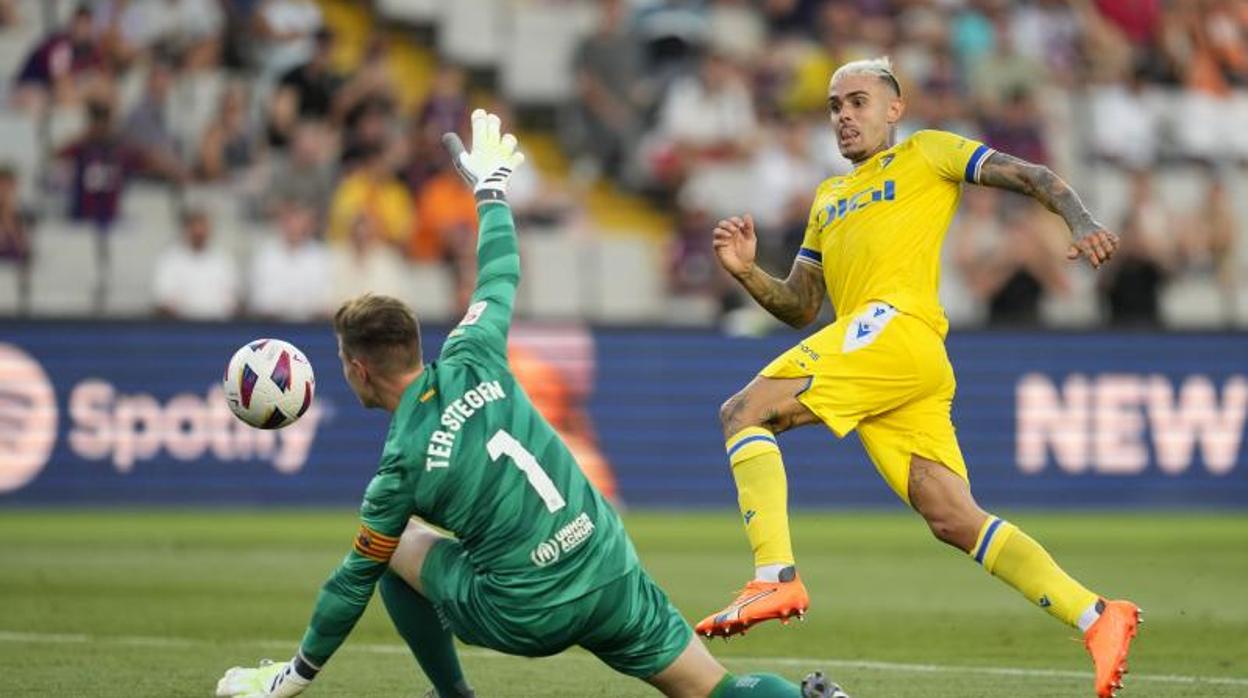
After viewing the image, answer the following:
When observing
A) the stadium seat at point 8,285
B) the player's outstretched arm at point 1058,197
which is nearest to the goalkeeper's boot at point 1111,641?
the player's outstretched arm at point 1058,197

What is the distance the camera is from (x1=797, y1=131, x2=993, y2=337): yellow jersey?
8617 millimetres

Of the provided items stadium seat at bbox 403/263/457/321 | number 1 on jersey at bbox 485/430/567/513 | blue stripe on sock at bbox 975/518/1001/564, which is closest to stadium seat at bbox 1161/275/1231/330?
stadium seat at bbox 403/263/457/321

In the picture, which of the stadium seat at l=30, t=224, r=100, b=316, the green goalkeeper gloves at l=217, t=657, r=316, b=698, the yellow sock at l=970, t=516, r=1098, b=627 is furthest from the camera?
the stadium seat at l=30, t=224, r=100, b=316

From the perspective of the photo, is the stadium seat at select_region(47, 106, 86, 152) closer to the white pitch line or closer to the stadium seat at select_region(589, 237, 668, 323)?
the stadium seat at select_region(589, 237, 668, 323)

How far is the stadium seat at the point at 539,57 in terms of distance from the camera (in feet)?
74.0

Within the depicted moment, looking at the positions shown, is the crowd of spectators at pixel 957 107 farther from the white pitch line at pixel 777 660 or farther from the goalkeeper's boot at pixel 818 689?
the goalkeeper's boot at pixel 818 689

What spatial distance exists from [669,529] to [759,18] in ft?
26.9

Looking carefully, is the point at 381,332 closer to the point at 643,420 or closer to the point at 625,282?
the point at 643,420

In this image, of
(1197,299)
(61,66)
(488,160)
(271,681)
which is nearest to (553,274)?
(61,66)

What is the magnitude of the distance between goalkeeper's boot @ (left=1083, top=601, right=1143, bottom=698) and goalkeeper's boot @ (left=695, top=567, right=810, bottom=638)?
108 centimetres

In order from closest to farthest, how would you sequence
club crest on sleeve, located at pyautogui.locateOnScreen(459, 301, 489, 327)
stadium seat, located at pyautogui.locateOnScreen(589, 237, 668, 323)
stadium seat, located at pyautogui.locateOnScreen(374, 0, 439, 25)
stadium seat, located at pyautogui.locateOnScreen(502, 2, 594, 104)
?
club crest on sleeve, located at pyautogui.locateOnScreen(459, 301, 489, 327), stadium seat, located at pyautogui.locateOnScreen(589, 237, 668, 323), stadium seat, located at pyautogui.locateOnScreen(502, 2, 594, 104), stadium seat, located at pyautogui.locateOnScreen(374, 0, 439, 25)

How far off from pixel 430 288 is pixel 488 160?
12.7 m

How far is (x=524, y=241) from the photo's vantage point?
20656 millimetres

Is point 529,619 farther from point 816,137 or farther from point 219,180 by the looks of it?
point 816,137
